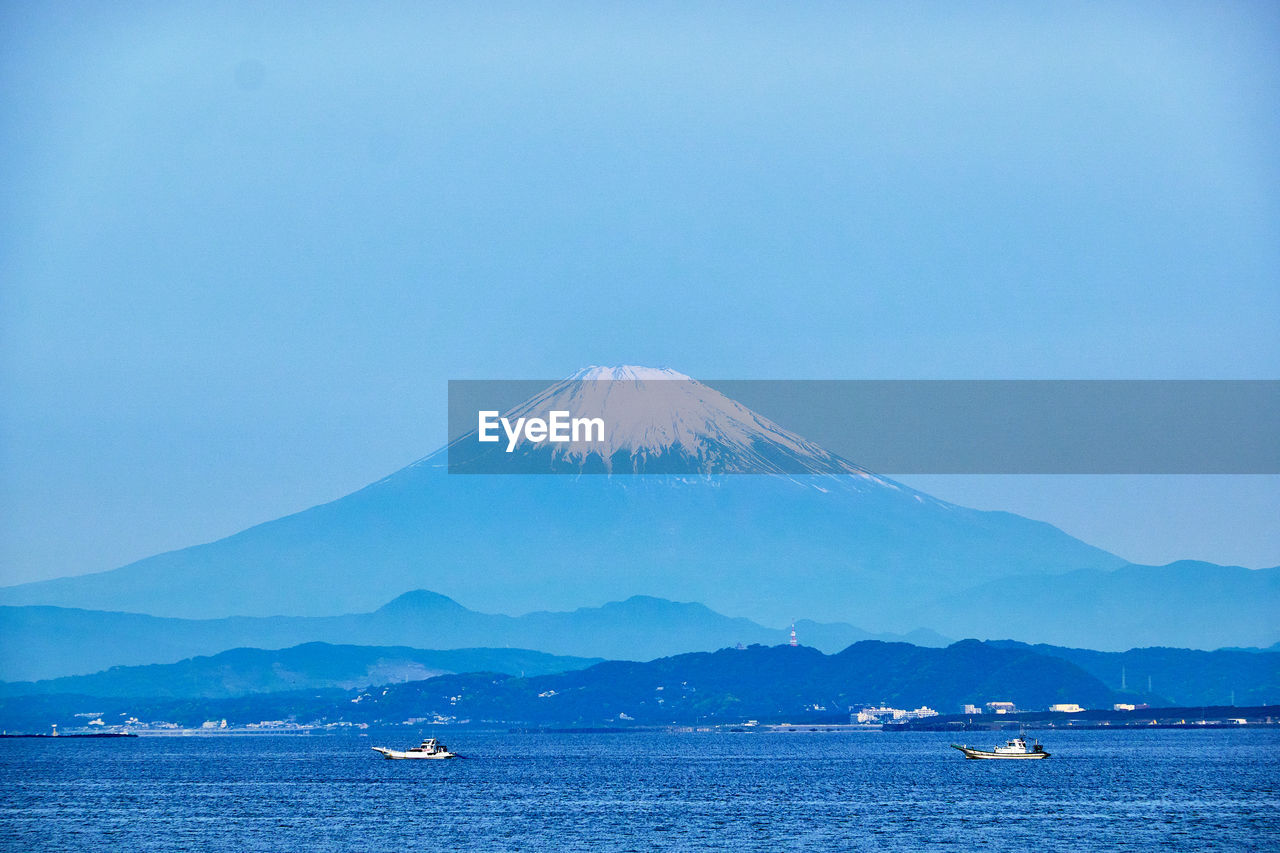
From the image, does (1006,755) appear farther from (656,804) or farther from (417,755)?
(656,804)

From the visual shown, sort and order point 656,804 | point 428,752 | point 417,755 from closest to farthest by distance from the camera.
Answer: point 656,804 → point 428,752 → point 417,755

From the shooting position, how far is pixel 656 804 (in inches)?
3243

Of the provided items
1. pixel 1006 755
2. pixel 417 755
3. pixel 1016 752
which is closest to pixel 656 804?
pixel 1016 752

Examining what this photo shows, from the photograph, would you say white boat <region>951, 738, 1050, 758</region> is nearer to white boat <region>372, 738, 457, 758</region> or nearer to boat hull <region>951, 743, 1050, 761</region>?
boat hull <region>951, 743, 1050, 761</region>

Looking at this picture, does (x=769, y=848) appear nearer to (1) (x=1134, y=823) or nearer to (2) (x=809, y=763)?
(1) (x=1134, y=823)

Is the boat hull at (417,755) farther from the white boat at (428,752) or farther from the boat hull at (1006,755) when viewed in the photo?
the boat hull at (1006,755)

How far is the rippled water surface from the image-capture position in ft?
214

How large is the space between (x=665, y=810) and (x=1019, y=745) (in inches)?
2086

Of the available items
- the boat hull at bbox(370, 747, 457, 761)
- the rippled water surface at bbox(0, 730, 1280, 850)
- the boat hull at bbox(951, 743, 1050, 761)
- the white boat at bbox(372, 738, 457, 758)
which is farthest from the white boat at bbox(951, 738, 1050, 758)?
the boat hull at bbox(370, 747, 457, 761)

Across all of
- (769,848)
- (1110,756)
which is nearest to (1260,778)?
(1110,756)

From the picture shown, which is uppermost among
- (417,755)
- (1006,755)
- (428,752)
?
(428,752)

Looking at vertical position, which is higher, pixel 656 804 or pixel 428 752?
pixel 428 752

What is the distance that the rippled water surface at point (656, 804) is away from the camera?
65.2 metres

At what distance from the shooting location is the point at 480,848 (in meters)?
63.0
